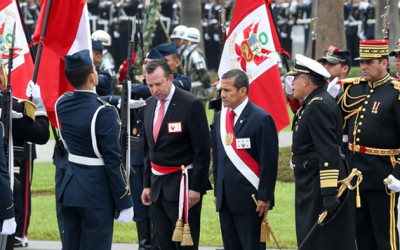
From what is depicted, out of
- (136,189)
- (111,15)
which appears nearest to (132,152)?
(136,189)

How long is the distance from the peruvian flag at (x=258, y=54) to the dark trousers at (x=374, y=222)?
62.4 inches

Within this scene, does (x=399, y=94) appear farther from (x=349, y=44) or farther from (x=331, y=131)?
(x=349, y=44)

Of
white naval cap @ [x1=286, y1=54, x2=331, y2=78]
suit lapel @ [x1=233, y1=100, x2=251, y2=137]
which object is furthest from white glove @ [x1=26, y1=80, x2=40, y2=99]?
white naval cap @ [x1=286, y1=54, x2=331, y2=78]

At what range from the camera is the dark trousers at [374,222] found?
775cm

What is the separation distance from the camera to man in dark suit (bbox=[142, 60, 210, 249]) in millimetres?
7559

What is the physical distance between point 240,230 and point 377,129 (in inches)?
59.9

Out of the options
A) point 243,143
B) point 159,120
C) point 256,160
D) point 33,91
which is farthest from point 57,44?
point 256,160

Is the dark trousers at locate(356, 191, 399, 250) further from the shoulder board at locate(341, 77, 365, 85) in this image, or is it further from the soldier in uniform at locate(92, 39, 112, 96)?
the soldier in uniform at locate(92, 39, 112, 96)

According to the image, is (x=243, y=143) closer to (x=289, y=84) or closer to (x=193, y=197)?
(x=193, y=197)

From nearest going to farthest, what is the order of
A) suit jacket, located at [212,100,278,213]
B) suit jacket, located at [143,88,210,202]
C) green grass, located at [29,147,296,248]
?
1. suit jacket, located at [212,100,278,213]
2. suit jacket, located at [143,88,210,202]
3. green grass, located at [29,147,296,248]

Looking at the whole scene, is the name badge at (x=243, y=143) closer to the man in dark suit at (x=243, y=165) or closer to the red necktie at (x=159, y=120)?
the man in dark suit at (x=243, y=165)

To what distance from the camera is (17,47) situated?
8922 millimetres

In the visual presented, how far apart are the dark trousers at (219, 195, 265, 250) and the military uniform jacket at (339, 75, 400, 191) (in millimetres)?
1152

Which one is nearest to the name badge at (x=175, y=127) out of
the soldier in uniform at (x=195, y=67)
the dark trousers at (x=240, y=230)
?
the dark trousers at (x=240, y=230)
